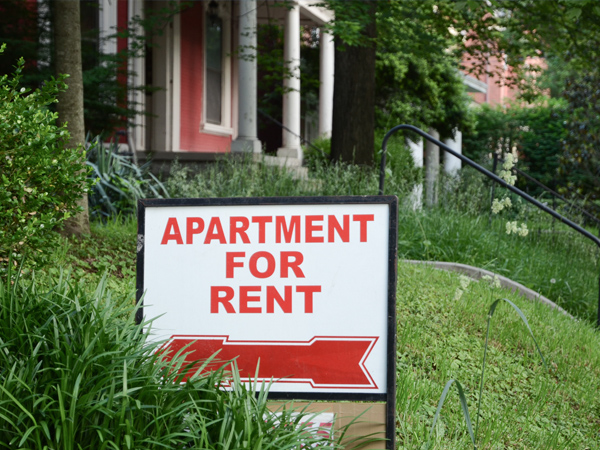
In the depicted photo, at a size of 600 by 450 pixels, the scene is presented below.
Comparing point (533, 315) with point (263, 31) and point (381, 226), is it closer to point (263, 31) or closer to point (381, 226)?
point (381, 226)

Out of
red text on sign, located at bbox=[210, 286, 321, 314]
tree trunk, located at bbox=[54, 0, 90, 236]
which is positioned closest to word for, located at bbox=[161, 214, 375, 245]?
red text on sign, located at bbox=[210, 286, 321, 314]

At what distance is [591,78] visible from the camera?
15992mm

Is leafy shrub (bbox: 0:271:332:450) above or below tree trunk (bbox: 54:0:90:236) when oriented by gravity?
below

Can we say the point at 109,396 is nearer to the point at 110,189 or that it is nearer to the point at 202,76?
the point at 110,189

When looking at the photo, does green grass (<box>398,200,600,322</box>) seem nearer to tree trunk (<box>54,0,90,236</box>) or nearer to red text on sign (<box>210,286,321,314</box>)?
tree trunk (<box>54,0,90,236</box>)

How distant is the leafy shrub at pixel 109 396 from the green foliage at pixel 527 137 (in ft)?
69.0

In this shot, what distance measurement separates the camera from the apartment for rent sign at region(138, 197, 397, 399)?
2.55 meters

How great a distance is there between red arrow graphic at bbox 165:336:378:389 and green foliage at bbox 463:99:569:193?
20.8 m

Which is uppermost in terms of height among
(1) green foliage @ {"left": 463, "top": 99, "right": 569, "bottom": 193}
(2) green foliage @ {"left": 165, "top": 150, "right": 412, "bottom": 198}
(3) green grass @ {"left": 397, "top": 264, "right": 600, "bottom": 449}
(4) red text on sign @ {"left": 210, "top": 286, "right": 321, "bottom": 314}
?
(1) green foliage @ {"left": 463, "top": 99, "right": 569, "bottom": 193}

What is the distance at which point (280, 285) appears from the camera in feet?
8.55

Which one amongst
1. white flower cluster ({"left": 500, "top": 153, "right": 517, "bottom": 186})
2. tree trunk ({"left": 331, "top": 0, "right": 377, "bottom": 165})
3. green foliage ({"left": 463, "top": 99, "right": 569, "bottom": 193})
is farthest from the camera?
green foliage ({"left": 463, "top": 99, "right": 569, "bottom": 193})

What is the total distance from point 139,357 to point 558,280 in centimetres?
602

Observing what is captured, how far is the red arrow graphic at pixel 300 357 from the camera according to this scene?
253 centimetres

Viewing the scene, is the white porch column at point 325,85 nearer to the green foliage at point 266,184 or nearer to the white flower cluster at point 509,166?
the green foliage at point 266,184
